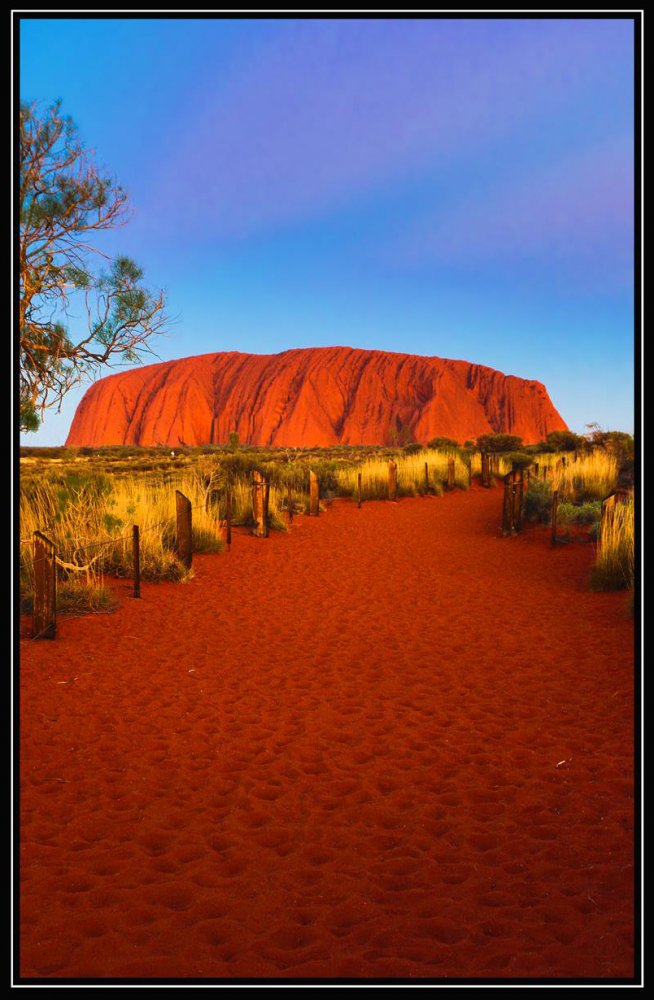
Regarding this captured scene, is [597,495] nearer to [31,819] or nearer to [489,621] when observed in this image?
[489,621]

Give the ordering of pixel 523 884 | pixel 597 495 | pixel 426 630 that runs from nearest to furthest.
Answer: pixel 523 884, pixel 426 630, pixel 597 495

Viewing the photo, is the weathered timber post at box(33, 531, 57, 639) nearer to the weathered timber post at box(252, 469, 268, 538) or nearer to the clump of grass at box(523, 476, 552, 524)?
the weathered timber post at box(252, 469, 268, 538)

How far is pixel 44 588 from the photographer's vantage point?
6.16 m

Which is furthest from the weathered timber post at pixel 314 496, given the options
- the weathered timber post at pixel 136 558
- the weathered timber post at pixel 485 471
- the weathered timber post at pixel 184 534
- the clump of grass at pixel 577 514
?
the weathered timber post at pixel 485 471

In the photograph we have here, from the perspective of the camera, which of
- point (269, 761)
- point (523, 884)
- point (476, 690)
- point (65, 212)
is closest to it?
point (523, 884)

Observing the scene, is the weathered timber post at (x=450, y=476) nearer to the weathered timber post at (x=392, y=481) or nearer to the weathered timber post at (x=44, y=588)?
the weathered timber post at (x=392, y=481)

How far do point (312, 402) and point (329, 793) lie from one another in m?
93.1

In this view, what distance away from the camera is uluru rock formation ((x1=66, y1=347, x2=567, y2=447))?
93625mm

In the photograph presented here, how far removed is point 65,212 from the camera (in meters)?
10.5

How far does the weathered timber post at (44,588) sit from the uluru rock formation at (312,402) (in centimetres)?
8198

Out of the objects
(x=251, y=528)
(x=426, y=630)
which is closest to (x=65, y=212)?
(x=251, y=528)

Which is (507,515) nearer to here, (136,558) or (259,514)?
(259,514)

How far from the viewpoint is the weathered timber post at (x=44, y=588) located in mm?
5984

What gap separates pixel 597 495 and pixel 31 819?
15323 millimetres
